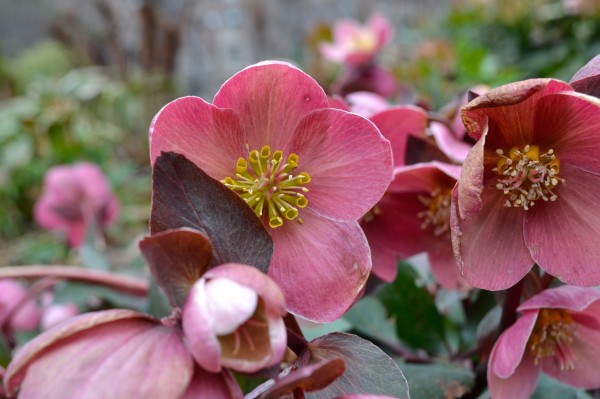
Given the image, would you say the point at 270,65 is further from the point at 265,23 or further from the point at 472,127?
the point at 265,23

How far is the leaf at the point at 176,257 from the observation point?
227mm

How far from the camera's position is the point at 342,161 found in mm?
285

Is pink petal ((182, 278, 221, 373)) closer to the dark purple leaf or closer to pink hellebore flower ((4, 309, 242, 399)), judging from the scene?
pink hellebore flower ((4, 309, 242, 399))

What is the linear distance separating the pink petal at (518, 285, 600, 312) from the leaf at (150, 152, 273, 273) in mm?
139

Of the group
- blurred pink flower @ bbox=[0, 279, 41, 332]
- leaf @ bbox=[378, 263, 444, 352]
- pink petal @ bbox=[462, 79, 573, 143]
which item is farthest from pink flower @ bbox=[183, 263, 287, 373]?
blurred pink flower @ bbox=[0, 279, 41, 332]

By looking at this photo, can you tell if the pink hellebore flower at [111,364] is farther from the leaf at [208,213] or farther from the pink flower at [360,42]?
the pink flower at [360,42]

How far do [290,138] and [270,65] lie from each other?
4 centimetres

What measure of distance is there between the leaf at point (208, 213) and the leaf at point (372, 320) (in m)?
0.21

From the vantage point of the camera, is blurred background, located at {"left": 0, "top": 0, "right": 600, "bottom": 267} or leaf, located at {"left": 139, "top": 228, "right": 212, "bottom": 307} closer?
leaf, located at {"left": 139, "top": 228, "right": 212, "bottom": 307}

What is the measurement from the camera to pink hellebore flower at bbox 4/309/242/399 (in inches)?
8.0

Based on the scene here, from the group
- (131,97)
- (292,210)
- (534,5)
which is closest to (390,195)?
(292,210)

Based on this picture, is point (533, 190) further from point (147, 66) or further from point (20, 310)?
point (147, 66)

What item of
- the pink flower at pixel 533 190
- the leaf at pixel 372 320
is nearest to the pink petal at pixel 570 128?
the pink flower at pixel 533 190

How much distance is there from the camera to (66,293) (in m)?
0.57
